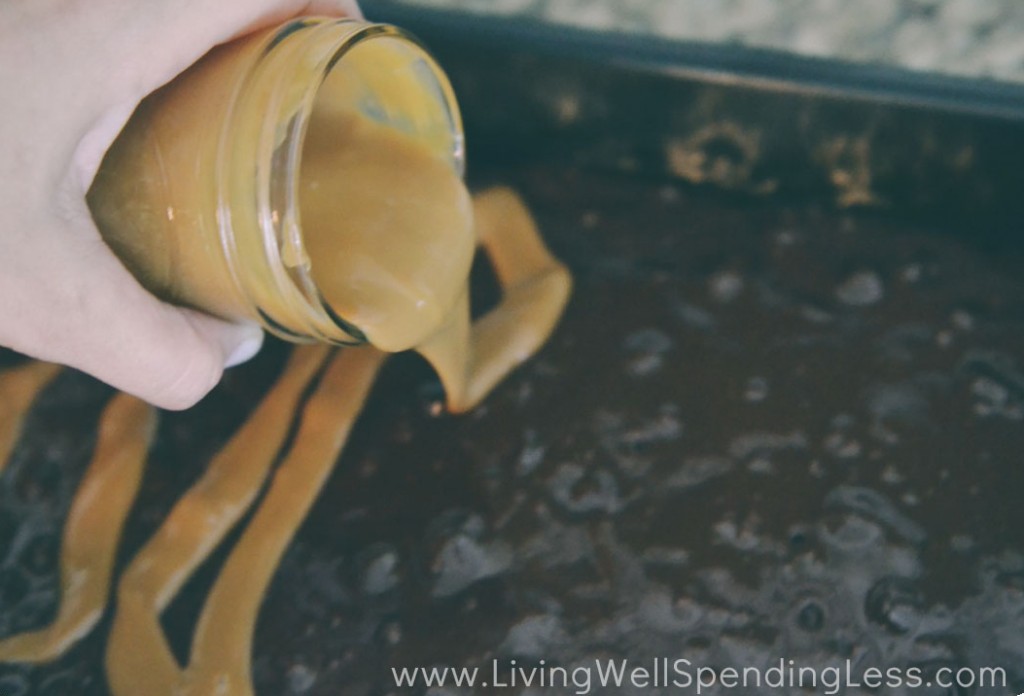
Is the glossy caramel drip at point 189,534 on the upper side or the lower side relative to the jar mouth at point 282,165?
lower

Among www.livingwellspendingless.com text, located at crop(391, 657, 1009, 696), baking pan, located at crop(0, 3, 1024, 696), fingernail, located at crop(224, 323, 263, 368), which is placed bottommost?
www.livingwellspendingless.com text, located at crop(391, 657, 1009, 696)

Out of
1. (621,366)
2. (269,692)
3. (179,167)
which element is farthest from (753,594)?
(179,167)

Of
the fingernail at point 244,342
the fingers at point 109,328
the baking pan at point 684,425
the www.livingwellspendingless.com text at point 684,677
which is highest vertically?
the fingers at point 109,328

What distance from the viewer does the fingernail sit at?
57 centimetres

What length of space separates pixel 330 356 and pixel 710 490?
318 millimetres

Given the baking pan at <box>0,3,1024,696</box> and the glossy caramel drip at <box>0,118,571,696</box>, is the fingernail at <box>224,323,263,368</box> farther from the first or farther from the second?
the baking pan at <box>0,3,1024,696</box>

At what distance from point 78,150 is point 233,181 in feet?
0.25

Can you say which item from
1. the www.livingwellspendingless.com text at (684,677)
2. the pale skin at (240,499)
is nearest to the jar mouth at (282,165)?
the pale skin at (240,499)

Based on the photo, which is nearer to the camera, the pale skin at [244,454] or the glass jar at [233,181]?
the glass jar at [233,181]

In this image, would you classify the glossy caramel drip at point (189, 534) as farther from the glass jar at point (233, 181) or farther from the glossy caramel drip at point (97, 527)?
the glass jar at point (233, 181)

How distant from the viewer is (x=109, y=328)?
0.49 meters

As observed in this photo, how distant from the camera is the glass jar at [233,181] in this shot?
48 centimetres

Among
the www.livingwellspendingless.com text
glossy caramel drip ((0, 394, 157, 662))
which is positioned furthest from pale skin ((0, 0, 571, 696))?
the www.livingwellspendingless.com text

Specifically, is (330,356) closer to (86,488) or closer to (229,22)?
(86,488)
